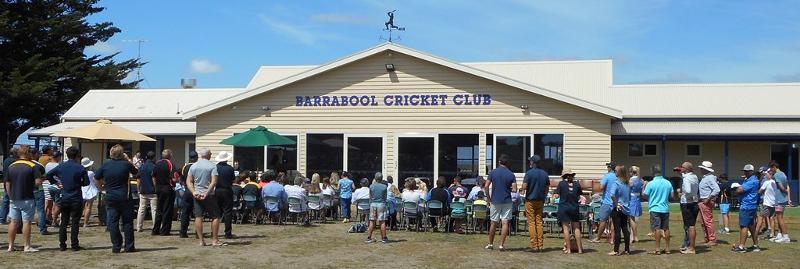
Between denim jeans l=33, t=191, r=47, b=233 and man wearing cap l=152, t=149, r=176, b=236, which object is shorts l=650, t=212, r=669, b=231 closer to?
man wearing cap l=152, t=149, r=176, b=236

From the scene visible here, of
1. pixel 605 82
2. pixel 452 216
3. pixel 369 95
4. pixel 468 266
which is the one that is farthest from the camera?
pixel 605 82

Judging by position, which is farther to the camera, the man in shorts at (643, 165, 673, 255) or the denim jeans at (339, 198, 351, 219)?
the denim jeans at (339, 198, 351, 219)

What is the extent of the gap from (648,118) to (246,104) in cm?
1175

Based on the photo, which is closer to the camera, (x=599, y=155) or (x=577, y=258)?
(x=577, y=258)

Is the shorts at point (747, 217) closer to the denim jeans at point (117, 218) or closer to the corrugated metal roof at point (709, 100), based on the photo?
the denim jeans at point (117, 218)

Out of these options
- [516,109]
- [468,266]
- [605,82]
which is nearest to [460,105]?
[516,109]

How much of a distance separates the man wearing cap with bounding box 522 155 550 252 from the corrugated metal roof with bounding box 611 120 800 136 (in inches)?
432

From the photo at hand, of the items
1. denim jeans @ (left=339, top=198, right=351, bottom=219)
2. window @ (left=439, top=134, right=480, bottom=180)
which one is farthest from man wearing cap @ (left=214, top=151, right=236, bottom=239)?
window @ (left=439, top=134, right=480, bottom=180)

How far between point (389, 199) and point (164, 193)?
4029 millimetres

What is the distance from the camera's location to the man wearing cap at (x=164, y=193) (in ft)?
43.7

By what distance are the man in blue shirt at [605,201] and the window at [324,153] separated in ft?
31.2

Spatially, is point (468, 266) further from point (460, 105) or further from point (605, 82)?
point (605, 82)

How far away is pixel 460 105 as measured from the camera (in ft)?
69.6

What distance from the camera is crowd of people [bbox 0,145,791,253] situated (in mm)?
11047
